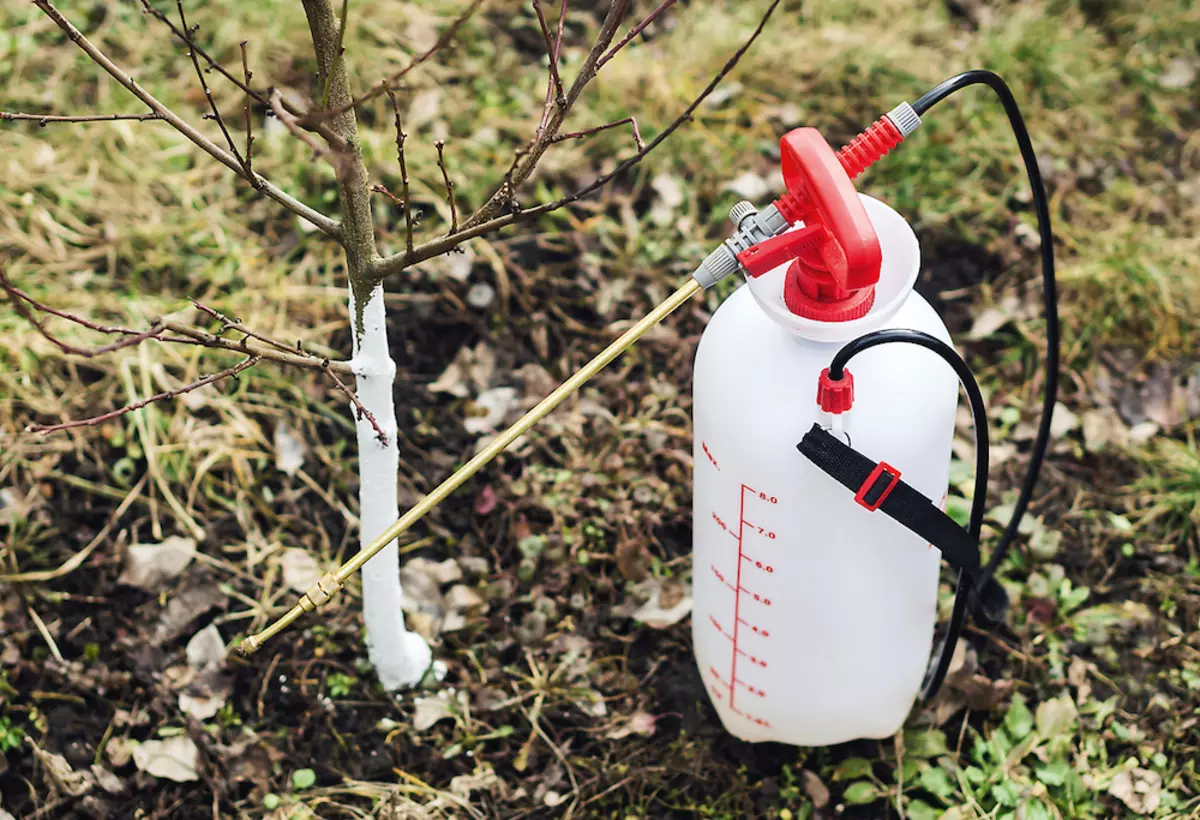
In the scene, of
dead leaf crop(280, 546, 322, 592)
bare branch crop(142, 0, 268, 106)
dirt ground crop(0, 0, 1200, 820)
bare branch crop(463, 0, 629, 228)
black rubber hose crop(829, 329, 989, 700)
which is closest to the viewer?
bare branch crop(142, 0, 268, 106)

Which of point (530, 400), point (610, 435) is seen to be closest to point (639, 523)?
point (610, 435)

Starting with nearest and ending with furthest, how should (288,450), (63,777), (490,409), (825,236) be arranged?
(825,236)
(63,777)
(288,450)
(490,409)

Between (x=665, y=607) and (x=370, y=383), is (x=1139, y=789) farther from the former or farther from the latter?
(x=370, y=383)

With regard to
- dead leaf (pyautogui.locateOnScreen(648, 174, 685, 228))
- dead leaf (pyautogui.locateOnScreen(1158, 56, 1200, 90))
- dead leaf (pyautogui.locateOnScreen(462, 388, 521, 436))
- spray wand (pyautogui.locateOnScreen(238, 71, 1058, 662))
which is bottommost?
dead leaf (pyautogui.locateOnScreen(462, 388, 521, 436))

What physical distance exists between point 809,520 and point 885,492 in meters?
0.18

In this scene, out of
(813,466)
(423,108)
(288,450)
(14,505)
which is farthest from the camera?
(423,108)

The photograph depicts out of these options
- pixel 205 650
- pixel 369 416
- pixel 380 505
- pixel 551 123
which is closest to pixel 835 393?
pixel 551 123

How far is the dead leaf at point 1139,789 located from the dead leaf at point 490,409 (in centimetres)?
166

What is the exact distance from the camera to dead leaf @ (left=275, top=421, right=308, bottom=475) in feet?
8.85

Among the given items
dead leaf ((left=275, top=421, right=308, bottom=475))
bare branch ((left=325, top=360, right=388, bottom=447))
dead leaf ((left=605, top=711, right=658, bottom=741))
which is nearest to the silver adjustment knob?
bare branch ((left=325, top=360, right=388, bottom=447))

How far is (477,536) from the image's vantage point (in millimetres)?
2686

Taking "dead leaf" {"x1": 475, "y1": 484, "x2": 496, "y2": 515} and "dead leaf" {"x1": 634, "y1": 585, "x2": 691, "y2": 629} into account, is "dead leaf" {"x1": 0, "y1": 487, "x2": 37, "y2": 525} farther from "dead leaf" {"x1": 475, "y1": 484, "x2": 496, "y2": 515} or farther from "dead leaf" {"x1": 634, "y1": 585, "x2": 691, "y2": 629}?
"dead leaf" {"x1": 634, "y1": 585, "x2": 691, "y2": 629}

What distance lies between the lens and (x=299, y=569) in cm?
256

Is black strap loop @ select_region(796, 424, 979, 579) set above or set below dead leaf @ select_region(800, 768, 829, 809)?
above
